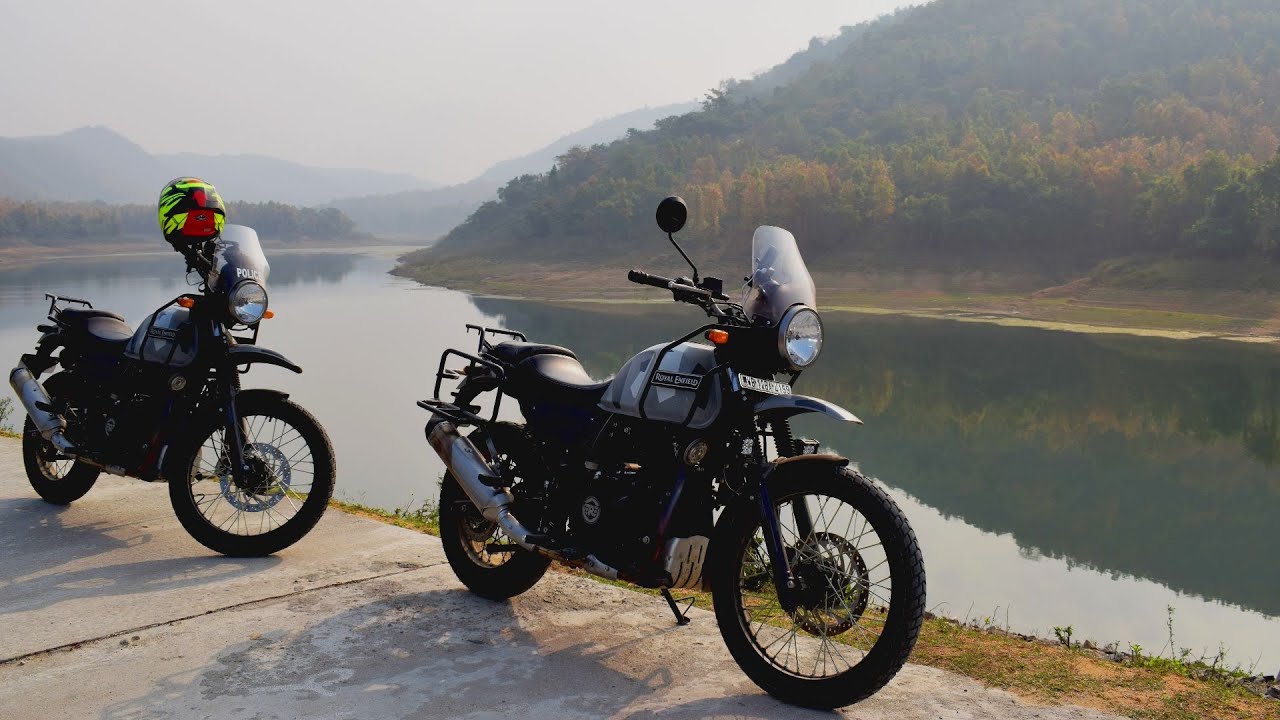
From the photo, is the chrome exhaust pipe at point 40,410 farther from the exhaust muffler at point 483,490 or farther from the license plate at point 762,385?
the license plate at point 762,385

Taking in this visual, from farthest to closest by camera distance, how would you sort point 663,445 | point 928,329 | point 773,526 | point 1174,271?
point 1174,271 → point 928,329 → point 663,445 → point 773,526

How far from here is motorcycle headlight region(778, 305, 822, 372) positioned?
3178mm

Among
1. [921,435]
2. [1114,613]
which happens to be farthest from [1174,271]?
[1114,613]

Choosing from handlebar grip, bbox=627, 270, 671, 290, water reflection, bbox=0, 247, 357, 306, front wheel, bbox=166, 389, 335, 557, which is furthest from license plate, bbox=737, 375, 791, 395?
water reflection, bbox=0, 247, 357, 306

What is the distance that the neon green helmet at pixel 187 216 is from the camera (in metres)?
4.92

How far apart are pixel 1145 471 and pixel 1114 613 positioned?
8.25 metres

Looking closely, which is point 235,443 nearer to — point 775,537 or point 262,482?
point 262,482

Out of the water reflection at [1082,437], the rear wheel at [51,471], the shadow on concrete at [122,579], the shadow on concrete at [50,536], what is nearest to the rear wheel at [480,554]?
the shadow on concrete at [122,579]

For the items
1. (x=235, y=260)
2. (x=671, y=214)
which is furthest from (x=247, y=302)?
(x=671, y=214)

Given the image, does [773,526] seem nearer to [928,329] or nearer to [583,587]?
[583,587]

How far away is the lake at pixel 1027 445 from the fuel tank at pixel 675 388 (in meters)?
2.10

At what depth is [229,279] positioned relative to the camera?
16.0 feet

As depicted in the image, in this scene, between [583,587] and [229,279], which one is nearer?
[583,587]

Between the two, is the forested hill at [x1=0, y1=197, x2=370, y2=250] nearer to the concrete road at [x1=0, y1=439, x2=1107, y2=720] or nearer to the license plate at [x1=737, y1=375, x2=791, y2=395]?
the concrete road at [x1=0, y1=439, x2=1107, y2=720]
